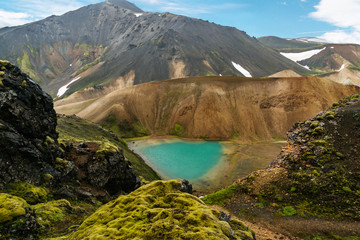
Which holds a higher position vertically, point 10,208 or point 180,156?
point 10,208

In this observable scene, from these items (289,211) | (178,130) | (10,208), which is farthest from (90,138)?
(178,130)

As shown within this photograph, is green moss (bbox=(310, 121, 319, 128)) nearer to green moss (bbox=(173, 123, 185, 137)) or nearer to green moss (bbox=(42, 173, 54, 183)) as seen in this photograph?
green moss (bbox=(42, 173, 54, 183))

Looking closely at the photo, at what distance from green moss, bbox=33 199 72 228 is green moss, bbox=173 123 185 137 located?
68.1 metres

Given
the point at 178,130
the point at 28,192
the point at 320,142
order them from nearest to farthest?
the point at 28,192 → the point at 320,142 → the point at 178,130

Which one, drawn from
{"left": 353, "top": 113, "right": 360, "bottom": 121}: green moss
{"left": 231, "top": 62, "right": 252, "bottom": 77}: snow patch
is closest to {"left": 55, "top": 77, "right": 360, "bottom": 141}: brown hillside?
{"left": 353, "top": 113, "right": 360, "bottom": 121}: green moss

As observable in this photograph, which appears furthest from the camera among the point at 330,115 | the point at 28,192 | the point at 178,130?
the point at 178,130

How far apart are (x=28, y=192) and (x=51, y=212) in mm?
2953

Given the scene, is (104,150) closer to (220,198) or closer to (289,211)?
(220,198)

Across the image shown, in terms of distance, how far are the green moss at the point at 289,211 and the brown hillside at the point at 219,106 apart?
189ft

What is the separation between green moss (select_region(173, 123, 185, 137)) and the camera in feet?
276

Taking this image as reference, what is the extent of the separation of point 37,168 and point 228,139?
A: 222ft

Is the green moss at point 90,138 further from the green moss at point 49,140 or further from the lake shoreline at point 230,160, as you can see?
the green moss at point 49,140

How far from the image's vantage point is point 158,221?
9.09 meters

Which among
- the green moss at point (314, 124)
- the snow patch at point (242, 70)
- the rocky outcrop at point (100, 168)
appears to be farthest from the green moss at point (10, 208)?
the snow patch at point (242, 70)
